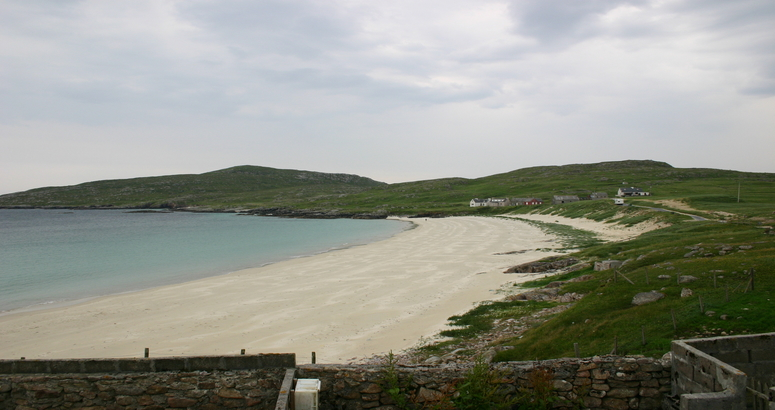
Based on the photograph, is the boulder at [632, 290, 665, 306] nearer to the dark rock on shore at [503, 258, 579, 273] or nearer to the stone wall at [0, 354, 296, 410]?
the stone wall at [0, 354, 296, 410]

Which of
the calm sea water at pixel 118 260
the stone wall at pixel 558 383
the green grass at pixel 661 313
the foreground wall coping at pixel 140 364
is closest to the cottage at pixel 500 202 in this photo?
the calm sea water at pixel 118 260

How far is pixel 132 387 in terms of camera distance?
32.0ft

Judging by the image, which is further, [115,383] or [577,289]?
[577,289]

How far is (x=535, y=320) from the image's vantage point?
1953 centimetres

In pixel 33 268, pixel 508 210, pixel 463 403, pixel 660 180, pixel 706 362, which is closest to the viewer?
pixel 706 362

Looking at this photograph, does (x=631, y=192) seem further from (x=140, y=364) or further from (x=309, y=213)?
(x=140, y=364)

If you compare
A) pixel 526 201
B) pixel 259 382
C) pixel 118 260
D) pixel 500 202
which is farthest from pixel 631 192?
pixel 259 382

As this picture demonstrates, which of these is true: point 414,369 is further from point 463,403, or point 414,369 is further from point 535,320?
point 535,320

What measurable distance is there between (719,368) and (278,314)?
74.3ft

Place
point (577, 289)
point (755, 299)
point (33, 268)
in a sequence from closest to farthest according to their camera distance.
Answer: point (755, 299)
point (577, 289)
point (33, 268)

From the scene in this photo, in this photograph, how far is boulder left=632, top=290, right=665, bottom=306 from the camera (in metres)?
16.4

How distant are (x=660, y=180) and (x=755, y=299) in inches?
7622

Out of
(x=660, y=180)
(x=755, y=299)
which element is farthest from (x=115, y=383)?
(x=660, y=180)

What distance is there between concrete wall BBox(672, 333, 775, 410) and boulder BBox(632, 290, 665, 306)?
24.0 ft
